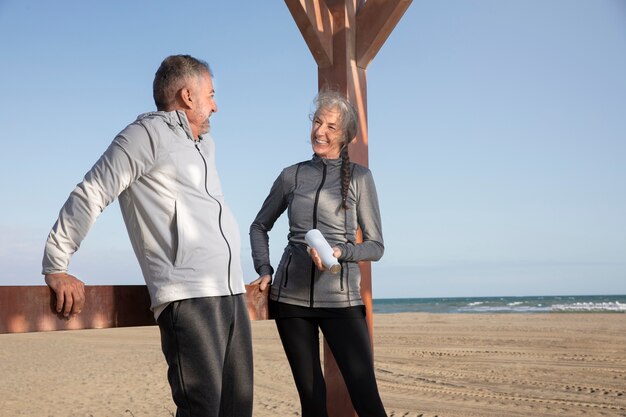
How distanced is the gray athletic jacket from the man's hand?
2.43 ft

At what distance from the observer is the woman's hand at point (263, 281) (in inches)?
84.3

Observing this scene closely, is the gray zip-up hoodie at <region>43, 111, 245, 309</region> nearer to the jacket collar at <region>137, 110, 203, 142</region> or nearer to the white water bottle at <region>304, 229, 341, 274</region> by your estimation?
the jacket collar at <region>137, 110, 203, 142</region>

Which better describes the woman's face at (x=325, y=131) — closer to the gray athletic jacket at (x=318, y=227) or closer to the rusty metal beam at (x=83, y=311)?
the gray athletic jacket at (x=318, y=227)

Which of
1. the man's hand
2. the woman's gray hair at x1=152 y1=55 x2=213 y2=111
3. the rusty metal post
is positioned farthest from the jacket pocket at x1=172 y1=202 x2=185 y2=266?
the rusty metal post

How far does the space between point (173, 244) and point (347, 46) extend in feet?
5.32

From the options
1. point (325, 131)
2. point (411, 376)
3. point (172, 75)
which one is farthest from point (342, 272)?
point (411, 376)

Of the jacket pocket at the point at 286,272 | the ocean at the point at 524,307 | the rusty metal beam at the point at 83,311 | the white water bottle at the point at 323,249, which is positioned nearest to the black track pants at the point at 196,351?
the rusty metal beam at the point at 83,311

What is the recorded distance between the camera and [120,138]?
60.7 inches

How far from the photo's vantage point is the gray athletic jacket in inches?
82.4

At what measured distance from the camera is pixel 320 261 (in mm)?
1953

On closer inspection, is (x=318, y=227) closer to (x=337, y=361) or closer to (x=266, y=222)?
(x=266, y=222)

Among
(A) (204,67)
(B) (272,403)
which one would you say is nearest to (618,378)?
(B) (272,403)

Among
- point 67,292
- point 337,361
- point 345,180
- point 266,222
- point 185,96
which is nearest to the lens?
point 67,292

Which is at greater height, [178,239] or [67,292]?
[178,239]
